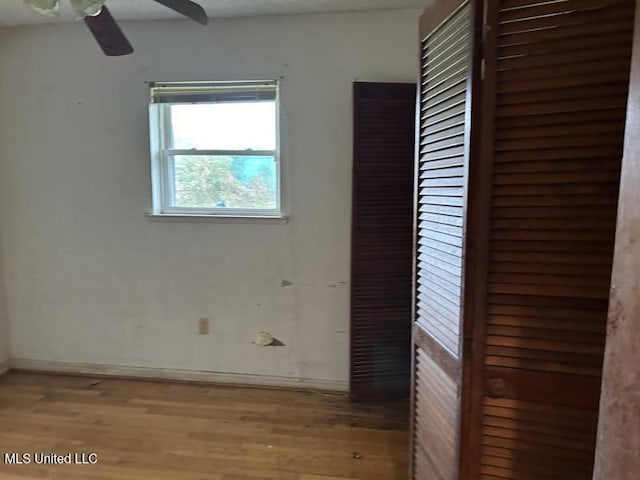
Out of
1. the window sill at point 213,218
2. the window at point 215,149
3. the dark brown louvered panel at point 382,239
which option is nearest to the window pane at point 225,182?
the window at point 215,149

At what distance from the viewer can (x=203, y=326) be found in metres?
3.04

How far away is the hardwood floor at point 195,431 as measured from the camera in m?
2.16

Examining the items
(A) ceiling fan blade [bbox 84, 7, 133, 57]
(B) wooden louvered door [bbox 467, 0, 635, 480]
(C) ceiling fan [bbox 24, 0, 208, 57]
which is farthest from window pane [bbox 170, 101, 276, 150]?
(B) wooden louvered door [bbox 467, 0, 635, 480]

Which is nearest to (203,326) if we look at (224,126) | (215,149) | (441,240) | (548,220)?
(215,149)

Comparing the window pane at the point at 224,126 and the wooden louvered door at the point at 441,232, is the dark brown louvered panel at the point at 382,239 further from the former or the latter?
the wooden louvered door at the point at 441,232

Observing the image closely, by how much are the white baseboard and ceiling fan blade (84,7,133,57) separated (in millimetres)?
1970

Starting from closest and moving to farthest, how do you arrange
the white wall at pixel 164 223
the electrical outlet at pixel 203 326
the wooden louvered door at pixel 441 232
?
the wooden louvered door at pixel 441 232, the white wall at pixel 164 223, the electrical outlet at pixel 203 326

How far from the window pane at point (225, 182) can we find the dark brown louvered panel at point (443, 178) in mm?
1476

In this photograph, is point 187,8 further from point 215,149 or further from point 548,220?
point 548,220

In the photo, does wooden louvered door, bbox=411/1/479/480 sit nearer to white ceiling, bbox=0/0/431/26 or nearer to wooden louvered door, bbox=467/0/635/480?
wooden louvered door, bbox=467/0/635/480

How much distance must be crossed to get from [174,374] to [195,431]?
0.69 meters

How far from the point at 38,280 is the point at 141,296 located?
0.73 meters

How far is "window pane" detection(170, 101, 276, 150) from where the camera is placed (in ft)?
9.53

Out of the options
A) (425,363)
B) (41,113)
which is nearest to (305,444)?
(425,363)
